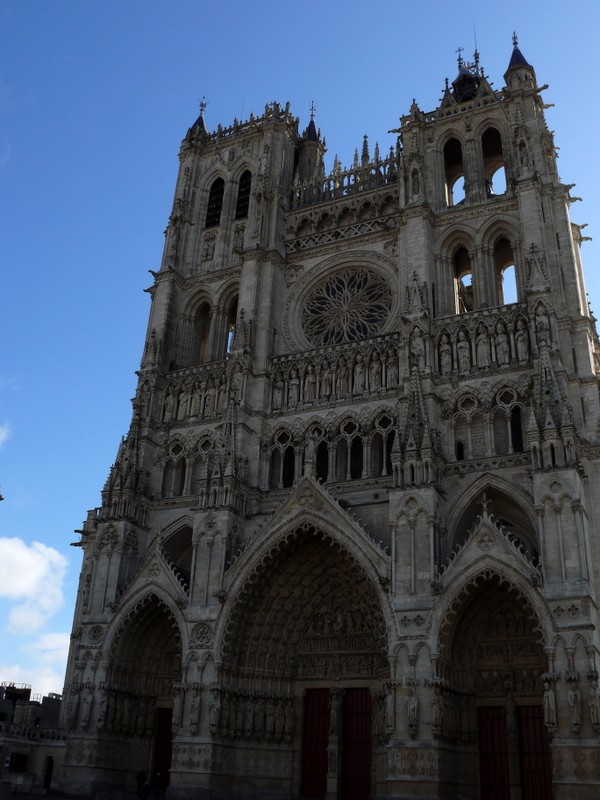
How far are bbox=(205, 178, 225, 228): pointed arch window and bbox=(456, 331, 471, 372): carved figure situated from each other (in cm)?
1511

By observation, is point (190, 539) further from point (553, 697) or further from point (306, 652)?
point (553, 697)

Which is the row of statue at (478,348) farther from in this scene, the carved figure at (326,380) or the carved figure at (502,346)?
the carved figure at (326,380)

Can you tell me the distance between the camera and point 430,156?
34312 mm

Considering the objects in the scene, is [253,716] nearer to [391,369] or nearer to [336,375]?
[336,375]

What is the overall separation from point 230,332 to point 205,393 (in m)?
4.63

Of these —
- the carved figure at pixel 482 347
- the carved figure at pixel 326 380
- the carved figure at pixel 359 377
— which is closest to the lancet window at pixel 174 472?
the carved figure at pixel 326 380

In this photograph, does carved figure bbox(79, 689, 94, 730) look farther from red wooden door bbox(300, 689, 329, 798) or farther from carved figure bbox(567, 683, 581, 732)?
carved figure bbox(567, 683, 581, 732)

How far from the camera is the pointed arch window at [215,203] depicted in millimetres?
38750

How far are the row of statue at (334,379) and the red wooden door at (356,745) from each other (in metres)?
10.5

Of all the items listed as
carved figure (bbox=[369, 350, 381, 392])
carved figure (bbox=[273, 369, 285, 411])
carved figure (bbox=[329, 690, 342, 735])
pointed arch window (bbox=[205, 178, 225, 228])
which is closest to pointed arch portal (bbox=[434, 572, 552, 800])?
carved figure (bbox=[329, 690, 342, 735])

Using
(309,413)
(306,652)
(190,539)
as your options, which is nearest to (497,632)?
(306,652)

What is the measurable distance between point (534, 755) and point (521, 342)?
12.9 m

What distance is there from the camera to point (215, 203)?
39406mm

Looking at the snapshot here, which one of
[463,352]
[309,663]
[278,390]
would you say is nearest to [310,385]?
[278,390]
